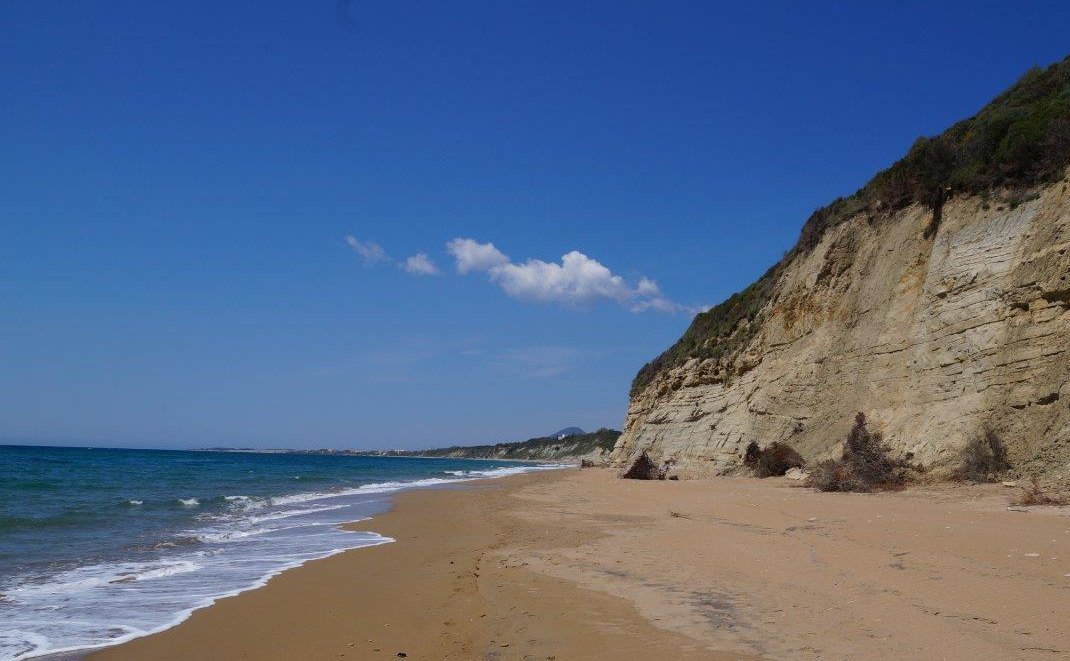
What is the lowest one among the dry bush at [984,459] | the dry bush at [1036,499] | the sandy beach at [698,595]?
the sandy beach at [698,595]

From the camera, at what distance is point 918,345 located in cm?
1673

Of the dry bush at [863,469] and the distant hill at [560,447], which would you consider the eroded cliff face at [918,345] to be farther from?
the distant hill at [560,447]

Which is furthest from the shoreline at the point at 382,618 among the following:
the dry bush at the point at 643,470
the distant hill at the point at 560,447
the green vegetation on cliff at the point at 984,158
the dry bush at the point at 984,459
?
the distant hill at the point at 560,447

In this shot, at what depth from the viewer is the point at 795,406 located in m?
21.8

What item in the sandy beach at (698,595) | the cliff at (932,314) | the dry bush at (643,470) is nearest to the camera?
the sandy beach at (698,595)

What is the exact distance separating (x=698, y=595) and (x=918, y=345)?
42.4 ft

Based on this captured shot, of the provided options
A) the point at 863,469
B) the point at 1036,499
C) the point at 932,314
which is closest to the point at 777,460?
the point at 863,469

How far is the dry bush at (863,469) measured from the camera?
14.5m

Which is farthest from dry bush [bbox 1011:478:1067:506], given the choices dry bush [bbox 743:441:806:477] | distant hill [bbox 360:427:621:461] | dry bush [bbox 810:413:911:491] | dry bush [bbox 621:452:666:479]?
distant hill [bbox 360:427:621:461]

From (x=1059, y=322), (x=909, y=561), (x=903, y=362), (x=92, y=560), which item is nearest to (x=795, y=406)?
(x=903, y=362)

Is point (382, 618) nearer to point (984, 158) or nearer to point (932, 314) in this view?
point (932, 314)

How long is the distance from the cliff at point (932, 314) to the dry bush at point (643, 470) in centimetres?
172

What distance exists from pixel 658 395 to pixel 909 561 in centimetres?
3100

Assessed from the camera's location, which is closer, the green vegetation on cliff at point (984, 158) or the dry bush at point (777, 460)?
the green vegetation on cliff at point (984, 158)
